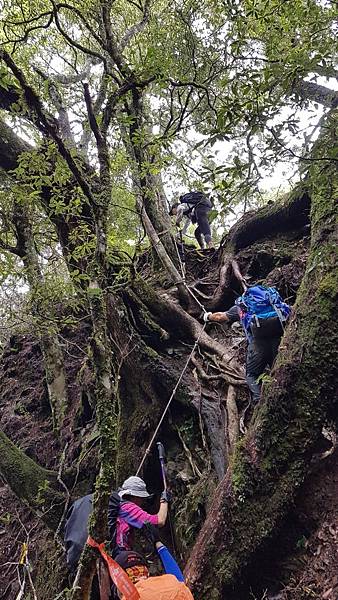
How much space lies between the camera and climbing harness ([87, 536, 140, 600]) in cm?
274

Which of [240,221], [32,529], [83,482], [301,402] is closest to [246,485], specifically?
[301,402]

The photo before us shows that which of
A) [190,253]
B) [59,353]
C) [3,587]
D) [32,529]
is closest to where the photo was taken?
[3,587]

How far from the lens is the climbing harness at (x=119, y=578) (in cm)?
274

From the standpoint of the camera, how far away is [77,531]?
13.1ft

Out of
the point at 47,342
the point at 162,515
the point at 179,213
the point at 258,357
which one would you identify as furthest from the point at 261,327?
the point at 179,213

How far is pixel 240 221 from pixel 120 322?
3.07m

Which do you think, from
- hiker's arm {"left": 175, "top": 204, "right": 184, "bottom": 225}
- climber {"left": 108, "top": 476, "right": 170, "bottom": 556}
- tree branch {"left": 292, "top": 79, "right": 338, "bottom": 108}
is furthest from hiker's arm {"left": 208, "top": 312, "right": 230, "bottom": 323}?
tree branch {"left": 292, "top": 79, "right": 338, "bottom": 108}

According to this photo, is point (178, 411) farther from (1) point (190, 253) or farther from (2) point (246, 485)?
(1) point (190, 253)

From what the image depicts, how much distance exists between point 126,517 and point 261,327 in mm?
2202

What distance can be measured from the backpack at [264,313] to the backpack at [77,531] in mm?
2308

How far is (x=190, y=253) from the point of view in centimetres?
862

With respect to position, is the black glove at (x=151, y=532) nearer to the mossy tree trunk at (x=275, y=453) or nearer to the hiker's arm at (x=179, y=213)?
the mossy tree trunk at (x=275, y=453)

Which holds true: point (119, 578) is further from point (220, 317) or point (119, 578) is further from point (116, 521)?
point (220, 317)

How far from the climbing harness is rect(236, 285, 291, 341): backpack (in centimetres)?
251
